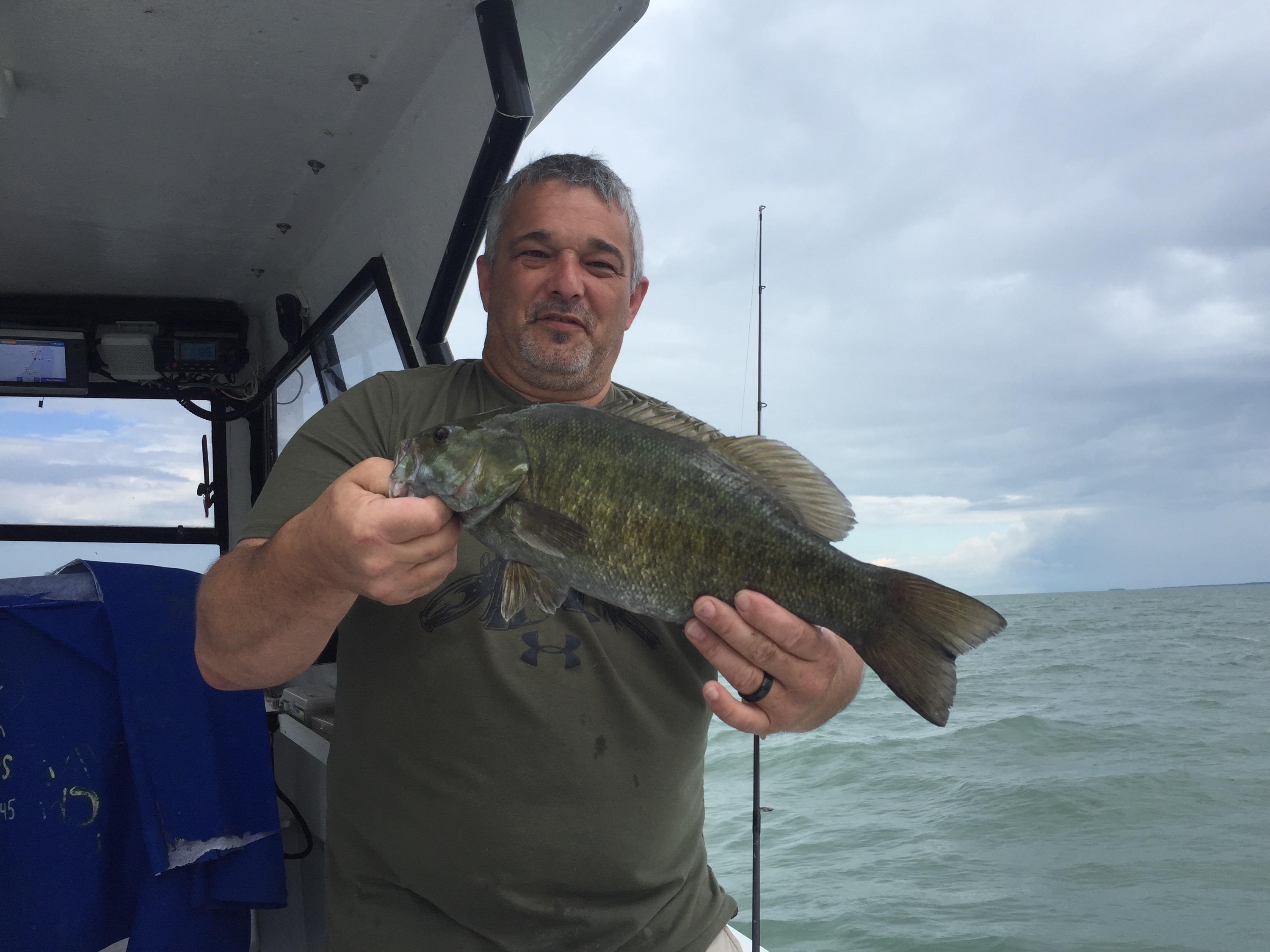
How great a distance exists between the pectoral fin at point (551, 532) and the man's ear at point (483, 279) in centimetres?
103

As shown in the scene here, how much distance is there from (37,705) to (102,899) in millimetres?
642

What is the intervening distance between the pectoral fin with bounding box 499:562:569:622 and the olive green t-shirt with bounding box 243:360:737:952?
259 millimetres

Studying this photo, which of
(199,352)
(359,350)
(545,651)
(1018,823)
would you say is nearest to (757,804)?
(545,651)

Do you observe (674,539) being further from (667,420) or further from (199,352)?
(199,352)

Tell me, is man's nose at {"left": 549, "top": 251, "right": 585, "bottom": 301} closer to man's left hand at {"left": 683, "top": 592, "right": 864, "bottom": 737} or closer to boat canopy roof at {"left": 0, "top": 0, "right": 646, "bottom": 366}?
boat canopy roof at {"left": 0, "top": 0, "right": 646, "bottom": 366}

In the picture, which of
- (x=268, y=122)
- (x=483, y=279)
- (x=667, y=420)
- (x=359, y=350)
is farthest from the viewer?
(x=359, y=350)

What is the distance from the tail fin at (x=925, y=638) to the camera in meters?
1.41

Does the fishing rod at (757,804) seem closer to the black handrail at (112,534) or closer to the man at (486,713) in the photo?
the man at (486,713)

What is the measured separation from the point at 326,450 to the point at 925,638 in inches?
53.8

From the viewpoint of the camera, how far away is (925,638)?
4.76 ft

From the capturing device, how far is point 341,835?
6.07ft

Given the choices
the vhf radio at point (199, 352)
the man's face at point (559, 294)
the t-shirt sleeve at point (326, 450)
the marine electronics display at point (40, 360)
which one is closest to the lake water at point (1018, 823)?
the man's face at point (559, 294)

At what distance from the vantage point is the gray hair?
2.27 metres

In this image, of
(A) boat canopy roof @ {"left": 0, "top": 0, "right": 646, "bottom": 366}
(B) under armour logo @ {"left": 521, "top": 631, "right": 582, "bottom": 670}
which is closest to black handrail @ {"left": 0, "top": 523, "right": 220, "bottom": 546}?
(A) boat canopy roof @ {"left": 0, "top": 0, "right": 646, "bottom": 366}
